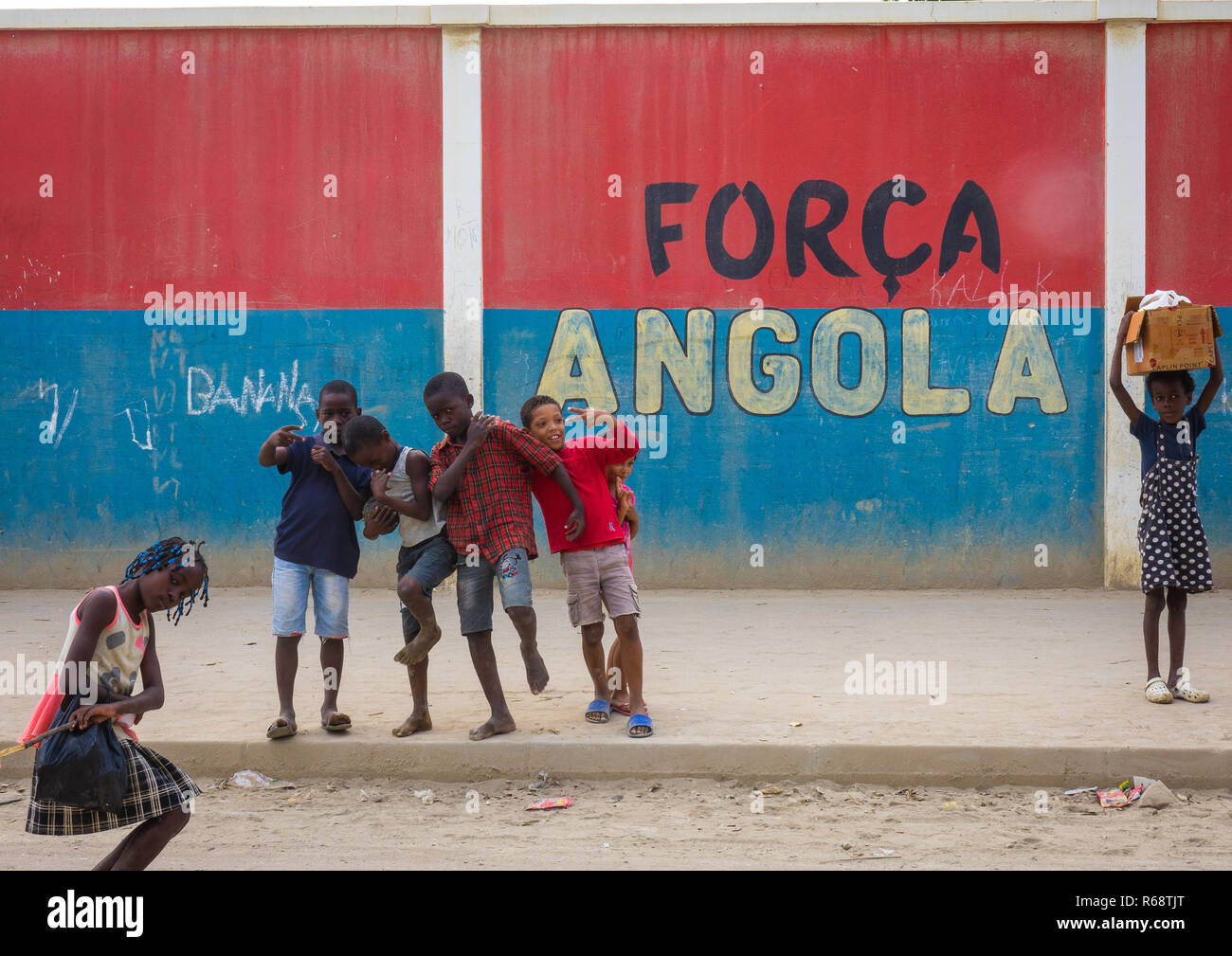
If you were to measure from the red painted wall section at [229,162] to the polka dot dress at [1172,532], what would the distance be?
19.6ft

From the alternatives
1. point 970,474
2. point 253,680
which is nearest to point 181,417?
point 253,680

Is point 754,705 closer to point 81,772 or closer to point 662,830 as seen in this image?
point 662,830

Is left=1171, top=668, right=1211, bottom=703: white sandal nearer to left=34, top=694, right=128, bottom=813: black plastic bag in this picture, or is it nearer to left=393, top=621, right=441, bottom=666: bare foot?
left=393, top=621, right=441, bottom=666: bare foot

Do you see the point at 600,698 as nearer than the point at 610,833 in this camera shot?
No

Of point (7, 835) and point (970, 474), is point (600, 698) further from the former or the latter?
point (970, 474)

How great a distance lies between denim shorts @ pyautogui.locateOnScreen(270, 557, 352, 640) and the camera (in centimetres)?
502

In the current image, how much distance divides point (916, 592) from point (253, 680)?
18.0 feet

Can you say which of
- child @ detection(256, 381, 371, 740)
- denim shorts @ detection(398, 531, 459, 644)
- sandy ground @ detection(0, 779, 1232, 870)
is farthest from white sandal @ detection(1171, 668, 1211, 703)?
child @ detection(256, 381, 371, 740)

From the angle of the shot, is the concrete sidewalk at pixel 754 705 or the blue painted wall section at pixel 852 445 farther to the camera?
the blue painted wall section at pixel 852 445

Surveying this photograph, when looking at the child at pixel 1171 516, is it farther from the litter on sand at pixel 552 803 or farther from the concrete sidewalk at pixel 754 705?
the litter on sand at pixel 552 803

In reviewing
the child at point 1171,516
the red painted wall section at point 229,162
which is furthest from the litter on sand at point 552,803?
the red painted wall section at point 229,162

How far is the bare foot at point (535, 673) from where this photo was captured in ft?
16.1

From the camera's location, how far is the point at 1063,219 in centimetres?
955

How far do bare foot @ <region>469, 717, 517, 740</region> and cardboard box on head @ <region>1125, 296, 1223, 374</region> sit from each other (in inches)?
134
